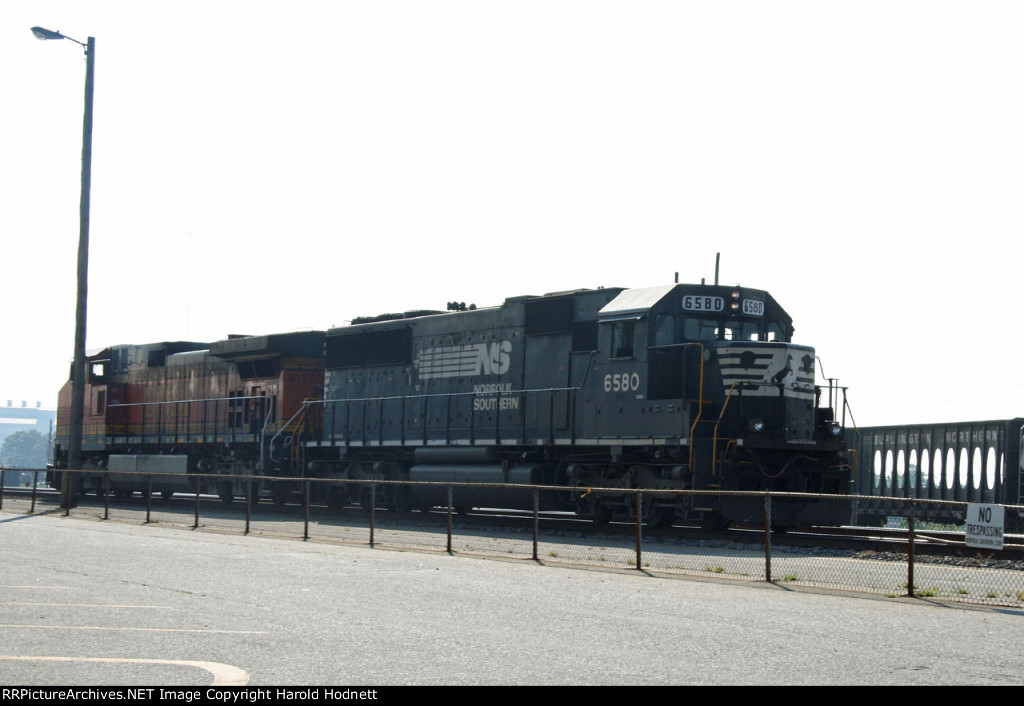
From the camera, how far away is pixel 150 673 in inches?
269

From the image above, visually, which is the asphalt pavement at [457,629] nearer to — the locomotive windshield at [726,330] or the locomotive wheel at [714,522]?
the locomotive wheel at [714,522]

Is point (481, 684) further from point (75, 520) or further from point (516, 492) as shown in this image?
point (75, 520)

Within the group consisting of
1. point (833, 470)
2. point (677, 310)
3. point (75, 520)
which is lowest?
point (75, 520)

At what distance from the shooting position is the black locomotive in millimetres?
17812

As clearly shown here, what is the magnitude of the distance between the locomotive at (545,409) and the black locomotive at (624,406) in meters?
0.03

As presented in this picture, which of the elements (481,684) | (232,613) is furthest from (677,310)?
(481,684)

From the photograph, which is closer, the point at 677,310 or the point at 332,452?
the point at 677,310

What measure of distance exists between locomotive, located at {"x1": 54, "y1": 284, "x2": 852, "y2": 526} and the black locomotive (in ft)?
0.11

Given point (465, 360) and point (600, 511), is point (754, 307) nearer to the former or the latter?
point (600, 511)

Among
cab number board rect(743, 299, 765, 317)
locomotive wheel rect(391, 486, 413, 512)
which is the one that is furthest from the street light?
cab number board rect(743, 299, 765, 317)

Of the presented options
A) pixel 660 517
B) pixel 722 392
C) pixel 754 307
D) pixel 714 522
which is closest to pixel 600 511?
pixel 660 517

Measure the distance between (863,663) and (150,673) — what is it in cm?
452

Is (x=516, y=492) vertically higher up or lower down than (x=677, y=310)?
lower down

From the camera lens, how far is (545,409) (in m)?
20.6
